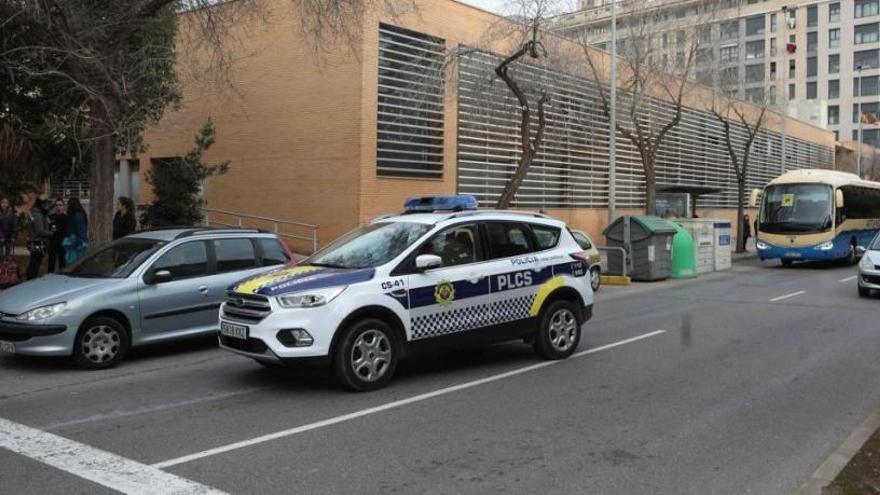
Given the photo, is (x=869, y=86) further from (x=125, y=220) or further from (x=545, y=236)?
(x=545, y=236)

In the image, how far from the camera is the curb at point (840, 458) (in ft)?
14.8

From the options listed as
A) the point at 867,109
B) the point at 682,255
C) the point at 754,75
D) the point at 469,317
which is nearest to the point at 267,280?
the point at 469,317

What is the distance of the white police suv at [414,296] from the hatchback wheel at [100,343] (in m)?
1.80

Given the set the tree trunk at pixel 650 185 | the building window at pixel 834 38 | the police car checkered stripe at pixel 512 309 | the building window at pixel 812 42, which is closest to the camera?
the police car checkered stripe at pixel 512 309

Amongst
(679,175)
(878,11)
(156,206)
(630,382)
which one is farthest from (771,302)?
(878,11)

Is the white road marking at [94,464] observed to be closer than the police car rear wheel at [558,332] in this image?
Yes

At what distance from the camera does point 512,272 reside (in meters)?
8.17

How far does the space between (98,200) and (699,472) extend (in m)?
10.7

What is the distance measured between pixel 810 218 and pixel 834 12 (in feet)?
244

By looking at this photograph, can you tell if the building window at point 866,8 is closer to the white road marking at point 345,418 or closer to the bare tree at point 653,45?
the bare tree at point 653,45

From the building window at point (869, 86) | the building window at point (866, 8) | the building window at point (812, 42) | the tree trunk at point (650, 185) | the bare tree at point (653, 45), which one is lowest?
the tree trunk at point (650, 185)

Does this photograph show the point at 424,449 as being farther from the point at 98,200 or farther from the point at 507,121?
the point at 507,121

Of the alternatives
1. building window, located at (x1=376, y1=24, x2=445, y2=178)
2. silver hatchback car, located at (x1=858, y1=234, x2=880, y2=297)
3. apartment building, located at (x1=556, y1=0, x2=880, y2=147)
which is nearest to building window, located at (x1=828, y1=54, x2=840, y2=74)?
apartment building, located at (x1=556, y1=0, x2=880, y2=147)

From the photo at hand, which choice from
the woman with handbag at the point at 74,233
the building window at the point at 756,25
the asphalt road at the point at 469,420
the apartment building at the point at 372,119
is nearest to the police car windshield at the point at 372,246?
the asphalt road at the point at 469,420
